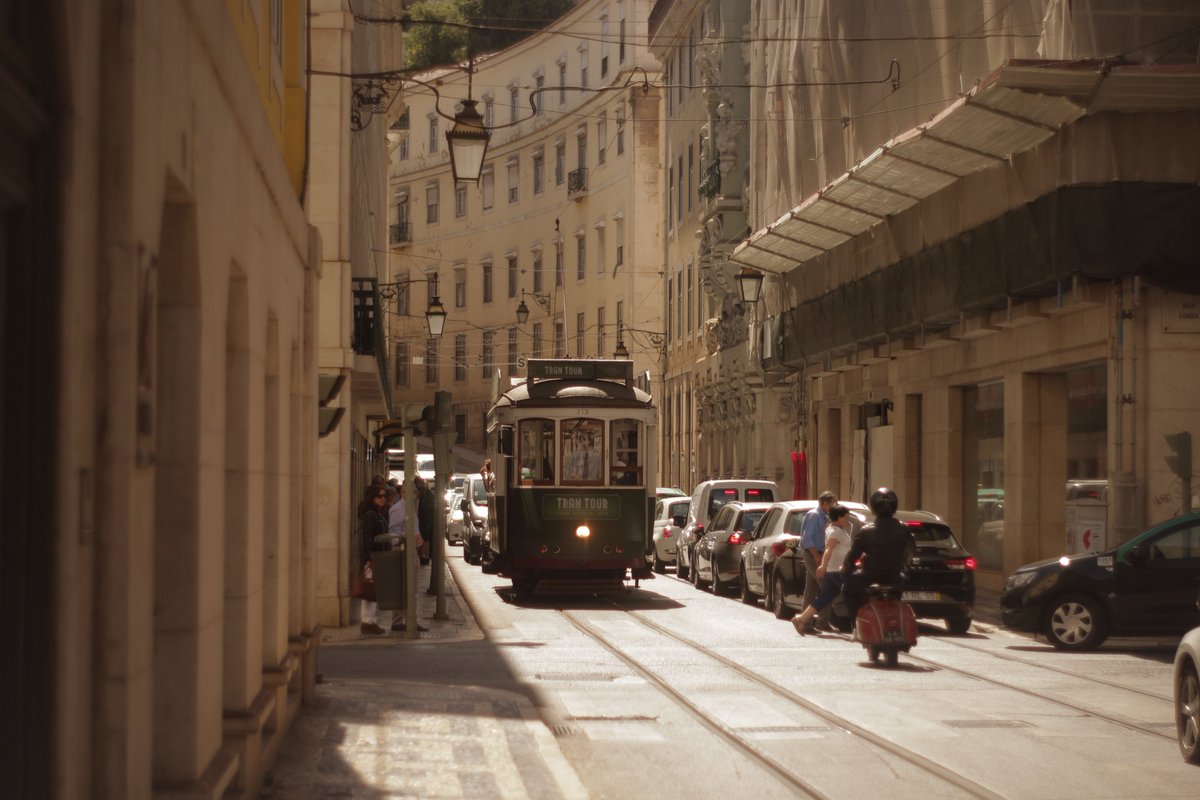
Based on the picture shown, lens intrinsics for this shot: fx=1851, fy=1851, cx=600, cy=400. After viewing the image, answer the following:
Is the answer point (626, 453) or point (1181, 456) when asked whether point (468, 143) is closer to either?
point (1181, 456)

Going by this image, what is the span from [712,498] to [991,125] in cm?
1132

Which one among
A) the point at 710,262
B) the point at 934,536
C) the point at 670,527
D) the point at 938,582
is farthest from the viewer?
the point at 710,262

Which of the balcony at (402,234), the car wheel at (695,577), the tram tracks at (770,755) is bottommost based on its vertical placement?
the car wheel at (695,577)

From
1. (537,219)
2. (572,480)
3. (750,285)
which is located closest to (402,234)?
(537,219)

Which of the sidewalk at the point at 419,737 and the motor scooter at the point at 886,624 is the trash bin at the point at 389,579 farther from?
the motor scooter at the point at 886,624

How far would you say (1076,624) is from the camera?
19344mm

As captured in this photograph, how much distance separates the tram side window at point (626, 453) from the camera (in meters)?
27.8

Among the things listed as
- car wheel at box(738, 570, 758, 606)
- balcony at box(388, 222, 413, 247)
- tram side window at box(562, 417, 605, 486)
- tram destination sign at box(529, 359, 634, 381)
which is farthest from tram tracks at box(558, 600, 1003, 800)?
balcony at box(388, 222, 413, 247)

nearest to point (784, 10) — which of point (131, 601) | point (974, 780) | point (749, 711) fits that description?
point (749, 711)

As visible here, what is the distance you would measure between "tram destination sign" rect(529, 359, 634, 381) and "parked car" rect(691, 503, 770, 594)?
3071 mm

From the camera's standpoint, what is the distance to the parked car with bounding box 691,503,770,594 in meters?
29.5

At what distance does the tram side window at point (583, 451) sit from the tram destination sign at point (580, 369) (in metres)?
0.86

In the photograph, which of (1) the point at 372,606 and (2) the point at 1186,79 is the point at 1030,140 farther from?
(1) the point at 372,606

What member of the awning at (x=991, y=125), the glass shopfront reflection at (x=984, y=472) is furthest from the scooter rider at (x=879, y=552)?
the glass shopfront reflection at (x=984, y=472)
